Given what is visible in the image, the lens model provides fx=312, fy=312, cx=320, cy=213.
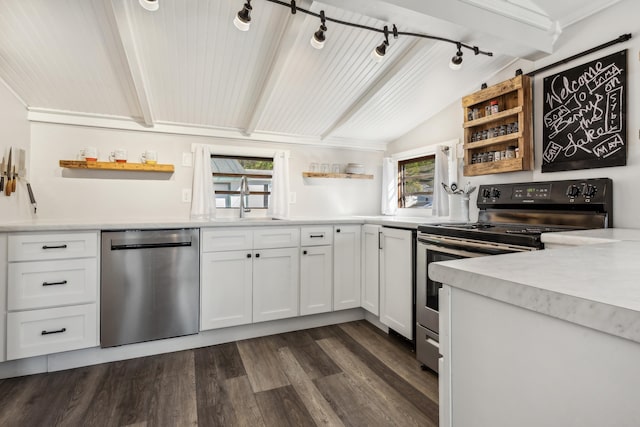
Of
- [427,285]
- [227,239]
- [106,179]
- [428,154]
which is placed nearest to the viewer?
[427,285]

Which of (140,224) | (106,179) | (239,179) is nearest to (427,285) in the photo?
(140,224)

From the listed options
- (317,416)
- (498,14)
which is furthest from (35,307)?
(498,14)

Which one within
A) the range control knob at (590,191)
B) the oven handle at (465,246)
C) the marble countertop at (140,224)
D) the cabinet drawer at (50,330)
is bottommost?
the cabinet drawer at (50,330)

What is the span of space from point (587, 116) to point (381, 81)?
1453mm

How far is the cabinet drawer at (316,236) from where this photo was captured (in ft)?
9.19

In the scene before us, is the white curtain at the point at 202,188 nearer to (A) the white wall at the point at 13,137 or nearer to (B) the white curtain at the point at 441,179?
(A) the white wall at the point at 13,137

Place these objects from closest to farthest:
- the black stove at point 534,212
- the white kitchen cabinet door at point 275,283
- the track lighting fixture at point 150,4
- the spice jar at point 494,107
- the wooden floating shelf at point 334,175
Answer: the track lighting fixture at point 150,4
the black stove at point 534,212
the spice jar at point 494,107
the white kitchen cabinet door at point 275,283
the wooden floating shelf at point 334,175

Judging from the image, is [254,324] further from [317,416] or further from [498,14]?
[498,14]

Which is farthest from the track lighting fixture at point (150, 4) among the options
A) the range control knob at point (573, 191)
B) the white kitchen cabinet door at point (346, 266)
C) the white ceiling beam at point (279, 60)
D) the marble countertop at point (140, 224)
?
the range control knob at point (573, 191)

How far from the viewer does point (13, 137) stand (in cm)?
233

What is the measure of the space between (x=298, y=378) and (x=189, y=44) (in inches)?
92.9

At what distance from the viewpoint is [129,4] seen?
1.83 metres

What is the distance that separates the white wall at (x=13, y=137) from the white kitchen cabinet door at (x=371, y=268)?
2.77 metres

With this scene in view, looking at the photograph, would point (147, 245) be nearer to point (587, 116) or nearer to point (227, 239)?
point (227, 239)
